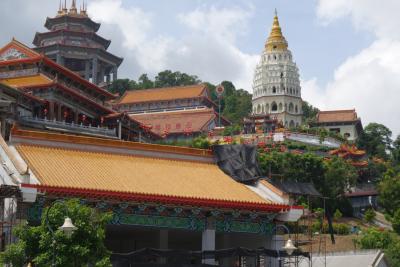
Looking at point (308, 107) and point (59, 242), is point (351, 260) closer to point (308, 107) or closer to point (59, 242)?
point (59, 242)

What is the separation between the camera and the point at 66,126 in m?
68.2

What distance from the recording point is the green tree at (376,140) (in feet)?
406

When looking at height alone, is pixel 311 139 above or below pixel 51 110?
above

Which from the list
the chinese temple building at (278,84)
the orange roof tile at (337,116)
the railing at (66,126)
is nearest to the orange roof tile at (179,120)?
the chinese temple building at (278,84)

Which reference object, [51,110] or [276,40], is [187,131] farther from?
[51,110]

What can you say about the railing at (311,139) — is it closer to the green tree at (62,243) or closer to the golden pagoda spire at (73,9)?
the golden pagoda spire at (73,9)

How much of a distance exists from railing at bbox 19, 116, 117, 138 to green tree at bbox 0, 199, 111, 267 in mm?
38390

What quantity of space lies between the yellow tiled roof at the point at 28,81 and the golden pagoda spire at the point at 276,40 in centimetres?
7039

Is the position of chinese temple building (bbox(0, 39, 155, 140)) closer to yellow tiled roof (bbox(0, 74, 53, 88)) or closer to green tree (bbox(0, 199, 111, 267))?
yellow tiled roof (bbox(0, 74, 53, 88))

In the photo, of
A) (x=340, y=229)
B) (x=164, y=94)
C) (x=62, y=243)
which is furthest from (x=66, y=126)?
(x=164, y=94)

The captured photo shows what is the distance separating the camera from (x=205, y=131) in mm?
115000

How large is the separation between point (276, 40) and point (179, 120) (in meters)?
27.0

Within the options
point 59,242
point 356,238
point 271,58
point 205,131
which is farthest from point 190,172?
point 271,58

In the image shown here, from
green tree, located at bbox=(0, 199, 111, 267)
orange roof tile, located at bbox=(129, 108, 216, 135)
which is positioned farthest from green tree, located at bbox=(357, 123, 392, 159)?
green tree, located at bbox=(0, 199, 111, 267)
